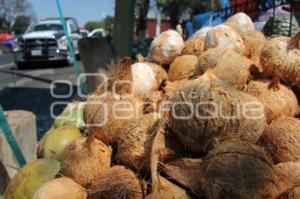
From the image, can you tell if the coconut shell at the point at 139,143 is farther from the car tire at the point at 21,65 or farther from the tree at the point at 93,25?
the tree at the point at 93,25

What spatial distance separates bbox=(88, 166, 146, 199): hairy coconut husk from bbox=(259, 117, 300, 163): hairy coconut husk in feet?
2.19

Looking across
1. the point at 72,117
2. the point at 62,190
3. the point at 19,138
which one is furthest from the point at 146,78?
the point at 19,138

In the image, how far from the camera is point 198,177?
6.10ft

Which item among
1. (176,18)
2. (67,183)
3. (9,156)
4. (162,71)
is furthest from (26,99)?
(176,18)

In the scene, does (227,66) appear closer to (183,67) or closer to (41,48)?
(183,67)

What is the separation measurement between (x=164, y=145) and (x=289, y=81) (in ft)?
3.07

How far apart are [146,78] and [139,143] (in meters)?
0.79

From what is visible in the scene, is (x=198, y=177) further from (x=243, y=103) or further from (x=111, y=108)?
→ (x=111, y=108)

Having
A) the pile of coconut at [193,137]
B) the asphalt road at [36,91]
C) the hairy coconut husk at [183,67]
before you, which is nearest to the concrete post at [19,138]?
the pile of coconut at [193,137]

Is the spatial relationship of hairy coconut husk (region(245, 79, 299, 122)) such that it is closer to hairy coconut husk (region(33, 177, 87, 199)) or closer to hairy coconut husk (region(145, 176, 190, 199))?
hairy coconut husk (region(145, 176, 190, 199))


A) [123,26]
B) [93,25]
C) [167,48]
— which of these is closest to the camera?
[167,48]

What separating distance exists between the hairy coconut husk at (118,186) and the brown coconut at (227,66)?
2.62 feet

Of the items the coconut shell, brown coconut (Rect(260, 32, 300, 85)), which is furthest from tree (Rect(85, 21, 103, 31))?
the coconut shell

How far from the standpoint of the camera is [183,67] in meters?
2.83
